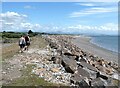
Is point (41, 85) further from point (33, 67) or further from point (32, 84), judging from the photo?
point (33, 67)

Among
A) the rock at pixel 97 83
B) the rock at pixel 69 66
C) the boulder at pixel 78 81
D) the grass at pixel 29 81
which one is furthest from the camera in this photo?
the rock at pixel 69 66

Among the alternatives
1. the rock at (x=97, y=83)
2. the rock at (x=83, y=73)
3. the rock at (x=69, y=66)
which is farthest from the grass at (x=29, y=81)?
the rock at (x=83, y=73)

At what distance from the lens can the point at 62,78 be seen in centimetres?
1728

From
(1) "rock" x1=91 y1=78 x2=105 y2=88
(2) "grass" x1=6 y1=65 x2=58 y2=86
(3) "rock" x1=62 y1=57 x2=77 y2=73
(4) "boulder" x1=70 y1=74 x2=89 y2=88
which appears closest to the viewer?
(1) "rock" x1=91 y1=78 x2=105 y2=88

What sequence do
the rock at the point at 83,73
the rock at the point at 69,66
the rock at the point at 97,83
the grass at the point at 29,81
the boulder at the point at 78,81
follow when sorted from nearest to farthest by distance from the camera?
the rock at the point at 97,83, the boulder at the point at 78,81, the grass at the point at 29,81, the rock at the point at 83,73, the rock at the point at 69,66

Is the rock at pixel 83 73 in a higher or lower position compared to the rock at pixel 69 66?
lower

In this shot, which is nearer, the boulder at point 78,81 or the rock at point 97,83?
the rock at point 97,83

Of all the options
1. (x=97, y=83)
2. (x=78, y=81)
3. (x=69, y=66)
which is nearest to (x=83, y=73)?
(x=69, y=66)

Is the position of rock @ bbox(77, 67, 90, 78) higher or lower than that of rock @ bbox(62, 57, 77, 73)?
lower

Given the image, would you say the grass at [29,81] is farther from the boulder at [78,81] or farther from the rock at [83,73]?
the rock at [83,73]

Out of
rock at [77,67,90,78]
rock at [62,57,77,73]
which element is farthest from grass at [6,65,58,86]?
rock at [77,67,90,78]

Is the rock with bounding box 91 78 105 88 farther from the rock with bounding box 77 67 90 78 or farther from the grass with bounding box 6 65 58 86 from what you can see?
the rock with bounding box 77 67 90 78

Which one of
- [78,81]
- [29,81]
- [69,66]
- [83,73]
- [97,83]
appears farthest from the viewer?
[69,66]

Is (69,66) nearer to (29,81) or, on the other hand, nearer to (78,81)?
(78,81)
